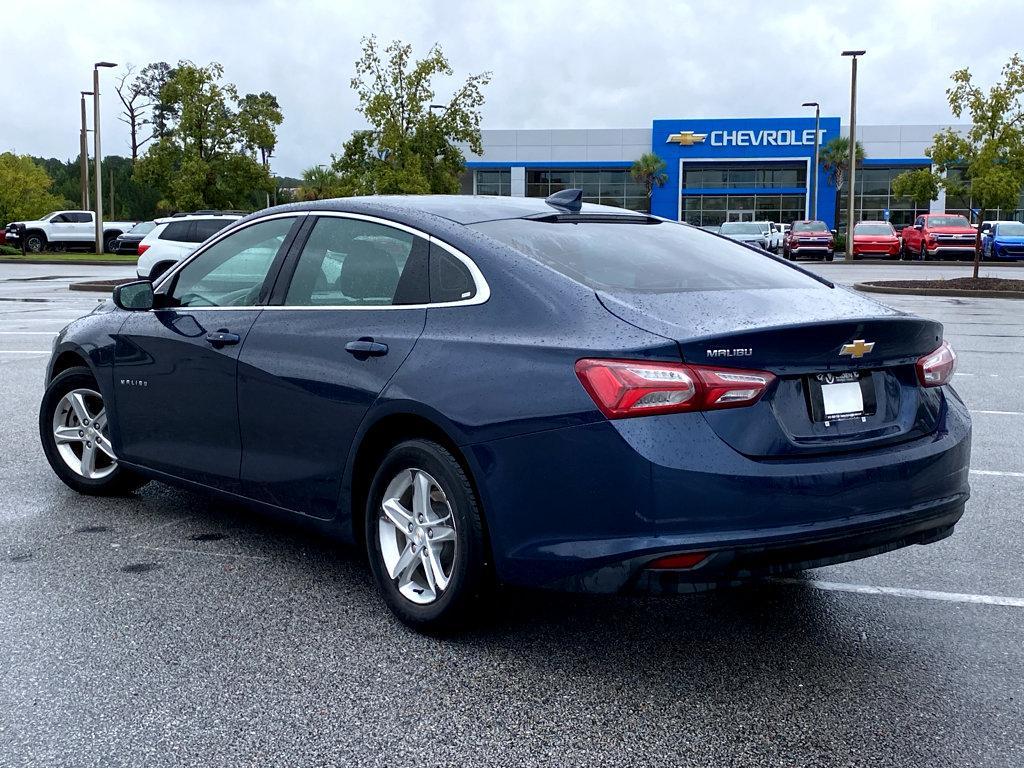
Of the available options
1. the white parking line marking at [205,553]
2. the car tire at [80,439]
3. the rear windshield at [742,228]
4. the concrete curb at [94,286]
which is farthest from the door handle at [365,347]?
the rear windshield at [742,228]

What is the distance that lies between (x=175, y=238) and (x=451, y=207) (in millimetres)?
19044

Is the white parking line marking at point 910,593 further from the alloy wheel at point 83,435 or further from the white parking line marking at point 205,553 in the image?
the alloy wheel at point 83,435

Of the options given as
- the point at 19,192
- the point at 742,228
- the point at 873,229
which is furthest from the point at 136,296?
the point at 19,192

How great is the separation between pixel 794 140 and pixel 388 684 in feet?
221

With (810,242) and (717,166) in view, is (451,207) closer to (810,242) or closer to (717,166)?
(810,242)

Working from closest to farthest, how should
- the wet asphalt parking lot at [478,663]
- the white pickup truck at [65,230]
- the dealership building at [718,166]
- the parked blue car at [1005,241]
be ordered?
the wet asphalt parking lot at [478,663], the parked blue car at [1005,241], the white pickup truck at [65,230], the dealership building at [718,166]

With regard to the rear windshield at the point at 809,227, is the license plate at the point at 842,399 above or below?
below

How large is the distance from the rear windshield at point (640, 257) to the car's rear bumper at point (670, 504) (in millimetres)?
696

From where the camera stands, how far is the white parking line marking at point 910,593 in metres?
4.62

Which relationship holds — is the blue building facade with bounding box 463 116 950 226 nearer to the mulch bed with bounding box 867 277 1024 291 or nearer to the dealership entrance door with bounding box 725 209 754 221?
the dealership entrance door with bounding box 725 209 754 221

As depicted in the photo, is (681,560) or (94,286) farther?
(94,286)

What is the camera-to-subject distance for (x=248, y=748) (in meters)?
3.29

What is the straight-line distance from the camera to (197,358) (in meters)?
5.18

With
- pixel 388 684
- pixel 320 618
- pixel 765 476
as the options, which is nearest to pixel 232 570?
pixel 320 618
